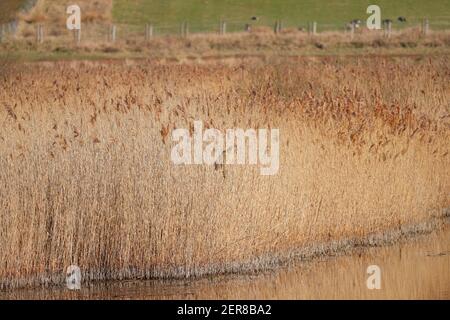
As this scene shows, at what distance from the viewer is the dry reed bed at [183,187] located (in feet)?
57.0

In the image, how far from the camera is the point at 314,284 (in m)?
17.7

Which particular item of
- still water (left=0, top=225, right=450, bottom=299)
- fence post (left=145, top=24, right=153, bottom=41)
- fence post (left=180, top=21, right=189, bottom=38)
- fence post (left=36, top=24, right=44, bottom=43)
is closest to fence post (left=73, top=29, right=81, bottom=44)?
fence post (left=36, top=24, right=44, bottom=43)

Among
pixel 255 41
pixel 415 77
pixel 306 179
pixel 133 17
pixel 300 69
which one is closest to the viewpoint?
pixel 306 179

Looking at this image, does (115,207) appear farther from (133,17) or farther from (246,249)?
(133,17)

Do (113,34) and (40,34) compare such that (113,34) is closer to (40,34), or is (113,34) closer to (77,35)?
(77,35)

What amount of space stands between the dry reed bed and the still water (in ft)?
0.70

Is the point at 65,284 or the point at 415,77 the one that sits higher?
the point at 415,77

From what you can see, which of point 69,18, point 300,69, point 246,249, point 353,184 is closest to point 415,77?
point 300,69

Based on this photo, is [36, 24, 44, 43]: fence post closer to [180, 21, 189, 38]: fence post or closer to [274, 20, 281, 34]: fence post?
[180, 21, 189, 38]: fence post

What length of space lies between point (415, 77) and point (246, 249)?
1187 cm

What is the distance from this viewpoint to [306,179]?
Answer: 1900 centimetres

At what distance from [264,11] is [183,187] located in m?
52.6

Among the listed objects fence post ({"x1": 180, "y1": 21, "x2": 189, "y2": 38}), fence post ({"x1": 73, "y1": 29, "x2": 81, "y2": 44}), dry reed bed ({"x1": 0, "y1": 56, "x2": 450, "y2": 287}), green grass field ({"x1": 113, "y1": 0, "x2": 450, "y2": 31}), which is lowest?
dry reed bed ({"x1": 0, "y1": 56, "x2": 450, "y2": 287})

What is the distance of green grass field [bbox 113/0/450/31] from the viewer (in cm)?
6538
